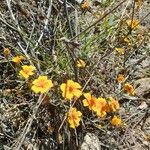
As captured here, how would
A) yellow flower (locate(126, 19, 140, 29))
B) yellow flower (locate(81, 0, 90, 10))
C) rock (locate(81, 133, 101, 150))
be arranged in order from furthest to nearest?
yellow flower (locate(81, 0, 90, 10)) → yellow flower (locate(126, 19, 140, 29)) → rock (locate(81, 133, 101, 150))

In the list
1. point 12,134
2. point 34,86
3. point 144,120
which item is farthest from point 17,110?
point 144,120

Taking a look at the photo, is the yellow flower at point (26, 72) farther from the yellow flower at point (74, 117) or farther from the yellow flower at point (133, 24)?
the yellow flower at point (133, 24)

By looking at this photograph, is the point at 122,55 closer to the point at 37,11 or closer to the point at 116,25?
the point at 116,25

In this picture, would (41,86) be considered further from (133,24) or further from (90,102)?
(133,24)

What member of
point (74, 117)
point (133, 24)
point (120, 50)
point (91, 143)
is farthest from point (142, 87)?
point (74, 117)

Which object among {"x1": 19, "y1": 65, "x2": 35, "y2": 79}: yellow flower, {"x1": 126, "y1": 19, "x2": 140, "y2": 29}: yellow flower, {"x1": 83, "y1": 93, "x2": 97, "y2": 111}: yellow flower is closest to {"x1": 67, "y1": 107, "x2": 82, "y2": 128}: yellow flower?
{"x1": 83, "y1": 93, "x2": 97, "y2": 111}: yellow flower

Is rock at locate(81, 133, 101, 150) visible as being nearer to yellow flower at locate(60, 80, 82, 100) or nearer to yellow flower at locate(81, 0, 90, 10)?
yellow flower at locate(60, 80, 82, 100)
